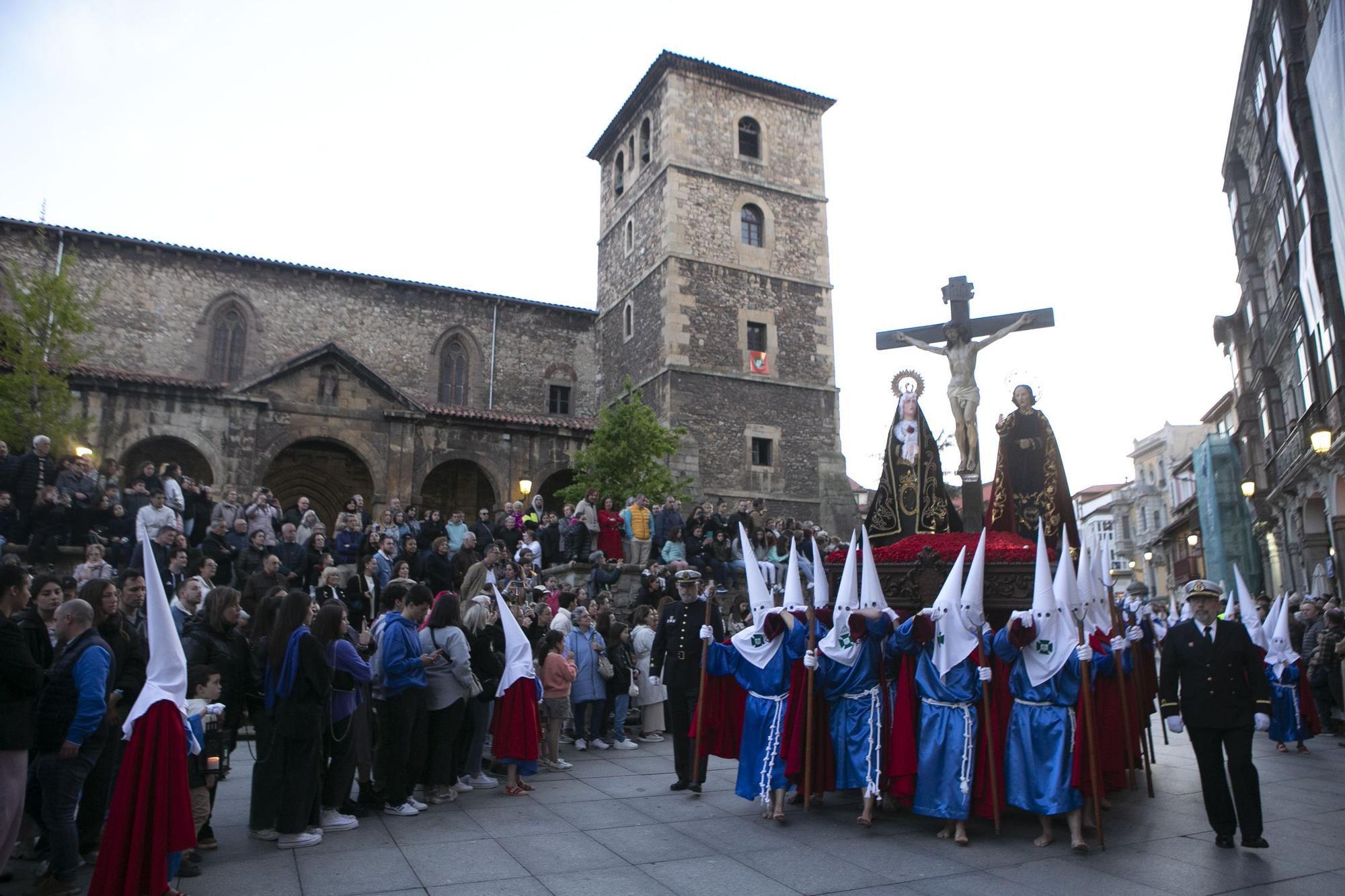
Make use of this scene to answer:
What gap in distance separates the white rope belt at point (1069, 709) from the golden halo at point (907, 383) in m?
4.40

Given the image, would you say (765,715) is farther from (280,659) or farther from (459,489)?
(459,489)

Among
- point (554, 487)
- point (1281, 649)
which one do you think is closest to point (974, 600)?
point (1281, 649)

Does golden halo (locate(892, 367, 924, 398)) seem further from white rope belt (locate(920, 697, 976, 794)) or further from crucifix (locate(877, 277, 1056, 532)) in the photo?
white rope belt (locate(920, 697, 976, 794))

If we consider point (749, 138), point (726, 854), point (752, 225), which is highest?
point (749, 138)

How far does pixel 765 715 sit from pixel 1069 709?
2.24 m

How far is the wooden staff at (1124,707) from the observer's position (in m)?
6.83

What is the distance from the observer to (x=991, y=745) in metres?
6.39

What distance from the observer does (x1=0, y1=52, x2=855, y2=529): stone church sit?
2261 centimetres

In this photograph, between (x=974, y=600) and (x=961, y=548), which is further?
(x=961, y=548)

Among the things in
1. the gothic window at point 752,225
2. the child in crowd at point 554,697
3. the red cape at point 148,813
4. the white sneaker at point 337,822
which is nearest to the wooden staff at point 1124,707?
the child in crowd at point 554,697

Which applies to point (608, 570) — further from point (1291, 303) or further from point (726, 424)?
point (1291, 303)

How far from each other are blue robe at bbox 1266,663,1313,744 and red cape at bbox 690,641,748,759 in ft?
24.0

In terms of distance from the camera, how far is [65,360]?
20.2 metres

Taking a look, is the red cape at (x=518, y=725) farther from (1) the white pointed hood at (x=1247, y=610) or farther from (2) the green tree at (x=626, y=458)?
(2) the green tree at (x=626, y=458)
